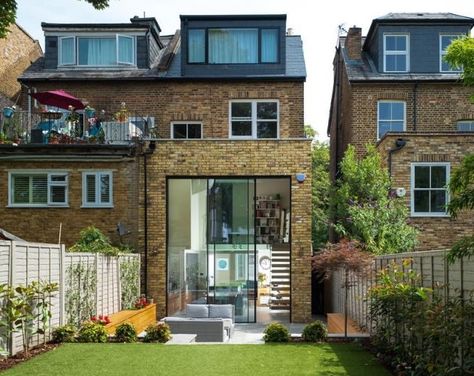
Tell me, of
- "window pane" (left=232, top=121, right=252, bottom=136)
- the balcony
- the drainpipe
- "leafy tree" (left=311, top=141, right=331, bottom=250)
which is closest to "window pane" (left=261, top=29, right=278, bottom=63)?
"window pane" (left=232, top=121, right=252, bottom=136)

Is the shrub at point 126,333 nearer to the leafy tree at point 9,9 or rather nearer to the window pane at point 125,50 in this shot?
the leafy tree at point 9,9

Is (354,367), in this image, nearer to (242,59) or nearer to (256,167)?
(256,167)

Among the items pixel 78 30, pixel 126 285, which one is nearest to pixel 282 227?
pixel 126 285

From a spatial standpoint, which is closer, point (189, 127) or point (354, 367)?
point (354, 367)

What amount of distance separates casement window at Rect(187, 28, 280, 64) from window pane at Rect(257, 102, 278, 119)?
152cm

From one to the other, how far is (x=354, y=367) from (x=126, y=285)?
35.4 ft

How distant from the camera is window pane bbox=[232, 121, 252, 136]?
26328mm

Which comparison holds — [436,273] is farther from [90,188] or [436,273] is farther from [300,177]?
[90,188]

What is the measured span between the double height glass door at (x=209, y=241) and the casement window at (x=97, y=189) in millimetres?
1998

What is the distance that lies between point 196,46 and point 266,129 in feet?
13.0

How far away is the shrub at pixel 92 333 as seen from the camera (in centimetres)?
1544

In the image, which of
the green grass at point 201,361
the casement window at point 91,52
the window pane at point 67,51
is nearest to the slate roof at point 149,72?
the casement window at point 91,52

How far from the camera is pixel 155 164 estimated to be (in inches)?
923

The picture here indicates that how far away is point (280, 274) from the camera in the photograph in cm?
2380
